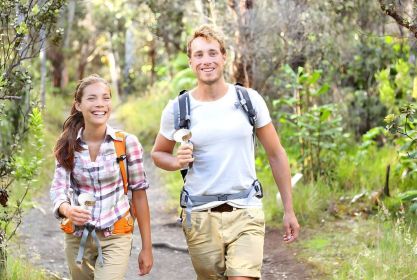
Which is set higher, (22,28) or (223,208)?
(22,28)

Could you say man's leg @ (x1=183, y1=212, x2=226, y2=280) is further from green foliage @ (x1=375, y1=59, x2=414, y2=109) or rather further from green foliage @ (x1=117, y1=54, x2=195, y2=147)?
green foliage @ (x1=117, y1=54, x2=195, y2=147)

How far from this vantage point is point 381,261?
5.44m

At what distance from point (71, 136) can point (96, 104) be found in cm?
23

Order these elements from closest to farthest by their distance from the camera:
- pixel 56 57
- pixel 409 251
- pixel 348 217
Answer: pixel 409 251 → pixel 348 217 → pixel 56 57

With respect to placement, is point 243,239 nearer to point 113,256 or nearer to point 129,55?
point 113,256

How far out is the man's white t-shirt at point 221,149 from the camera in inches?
152

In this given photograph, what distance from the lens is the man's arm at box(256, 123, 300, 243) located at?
404cm

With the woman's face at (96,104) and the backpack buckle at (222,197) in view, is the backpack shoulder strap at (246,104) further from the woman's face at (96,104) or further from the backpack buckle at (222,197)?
the woman's face at (96,104)

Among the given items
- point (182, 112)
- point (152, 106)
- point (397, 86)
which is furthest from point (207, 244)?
point (152, 106)

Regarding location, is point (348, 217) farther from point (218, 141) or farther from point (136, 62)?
point (136, 62)

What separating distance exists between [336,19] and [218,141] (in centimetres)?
776

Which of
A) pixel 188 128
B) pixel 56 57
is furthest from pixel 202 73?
pixel 56 57

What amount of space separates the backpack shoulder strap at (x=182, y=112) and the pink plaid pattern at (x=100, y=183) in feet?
1.05

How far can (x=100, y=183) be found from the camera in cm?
388
